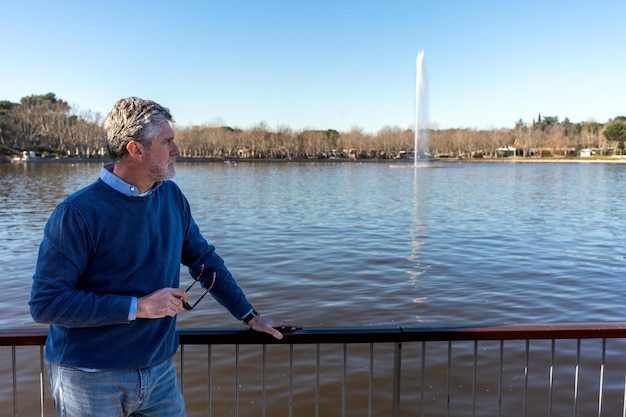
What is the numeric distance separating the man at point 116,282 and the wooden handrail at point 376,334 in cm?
35

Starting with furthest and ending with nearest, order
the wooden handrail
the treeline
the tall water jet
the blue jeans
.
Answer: the treeline
the tall water jet
the wooden handrail
the blue jeans

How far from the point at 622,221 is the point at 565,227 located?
367cm

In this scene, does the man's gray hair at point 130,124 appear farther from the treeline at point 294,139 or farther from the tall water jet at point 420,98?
the treeline at point 294,139

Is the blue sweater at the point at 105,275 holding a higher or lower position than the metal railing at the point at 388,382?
higher

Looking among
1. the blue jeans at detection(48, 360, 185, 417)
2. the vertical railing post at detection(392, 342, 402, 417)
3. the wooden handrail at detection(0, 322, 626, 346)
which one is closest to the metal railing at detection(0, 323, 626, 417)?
the vertical railing post at detection(392, 342, 402, 417)

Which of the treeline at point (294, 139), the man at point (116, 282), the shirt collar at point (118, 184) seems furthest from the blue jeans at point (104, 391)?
the treeline at point (294, 139)

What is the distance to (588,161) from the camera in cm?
11181

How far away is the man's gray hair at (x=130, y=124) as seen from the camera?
6.80ft

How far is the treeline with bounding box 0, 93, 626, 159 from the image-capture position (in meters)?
107

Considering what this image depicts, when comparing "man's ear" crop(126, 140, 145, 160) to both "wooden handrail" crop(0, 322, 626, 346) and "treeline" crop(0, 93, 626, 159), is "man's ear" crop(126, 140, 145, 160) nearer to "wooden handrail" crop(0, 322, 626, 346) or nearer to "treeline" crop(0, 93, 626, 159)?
"wooden handrail" crop(0, 322, 626, 346)

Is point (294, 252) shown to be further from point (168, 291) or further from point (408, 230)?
point (168, 291)

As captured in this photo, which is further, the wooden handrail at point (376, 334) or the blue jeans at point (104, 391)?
the wooden handrail at point (376, 334)

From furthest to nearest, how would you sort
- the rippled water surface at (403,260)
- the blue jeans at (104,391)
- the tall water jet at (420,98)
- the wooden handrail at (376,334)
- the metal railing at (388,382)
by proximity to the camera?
the tall water jet at (420,98), the rippled water surface at (403,260), the metal railing at (388,382), the wooden handrail at (376,334), the blue jeans at (104,391)

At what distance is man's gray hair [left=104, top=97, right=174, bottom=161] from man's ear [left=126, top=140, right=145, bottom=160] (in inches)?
0.5
